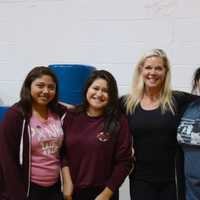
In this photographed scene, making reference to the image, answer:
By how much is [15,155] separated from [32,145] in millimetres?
86

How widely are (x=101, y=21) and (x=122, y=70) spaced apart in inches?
13.5

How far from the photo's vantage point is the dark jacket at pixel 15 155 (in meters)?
1.80

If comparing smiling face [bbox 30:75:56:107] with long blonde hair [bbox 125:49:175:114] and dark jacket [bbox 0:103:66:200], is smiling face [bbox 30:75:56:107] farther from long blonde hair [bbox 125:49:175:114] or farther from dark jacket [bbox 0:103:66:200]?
long blonde hair [bbox 125:49:175:114]

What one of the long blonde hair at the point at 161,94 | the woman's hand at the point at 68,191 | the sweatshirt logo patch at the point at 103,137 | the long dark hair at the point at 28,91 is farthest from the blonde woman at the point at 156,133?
the long dark hair at the point at 28,91

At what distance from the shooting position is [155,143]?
189cm

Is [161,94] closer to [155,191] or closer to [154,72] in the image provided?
[154,72]

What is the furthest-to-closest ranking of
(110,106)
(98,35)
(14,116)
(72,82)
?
(98,35), (72,82), (110,106), (14,116)

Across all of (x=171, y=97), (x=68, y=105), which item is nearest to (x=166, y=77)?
(x=171, y=97)

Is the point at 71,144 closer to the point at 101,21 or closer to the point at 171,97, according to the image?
the point at 171,97

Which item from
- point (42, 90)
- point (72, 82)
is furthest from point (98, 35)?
Answer: point (42, 90)

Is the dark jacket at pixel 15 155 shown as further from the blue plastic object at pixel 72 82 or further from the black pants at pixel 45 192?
the blue plastic object at pixel 72 82

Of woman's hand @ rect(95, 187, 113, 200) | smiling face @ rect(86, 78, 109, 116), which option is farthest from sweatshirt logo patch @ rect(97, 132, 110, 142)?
woman's hand @ rect(95, 187, 113, 200)

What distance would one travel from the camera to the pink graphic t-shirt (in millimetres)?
1852

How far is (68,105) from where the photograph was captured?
2154 millimetres
